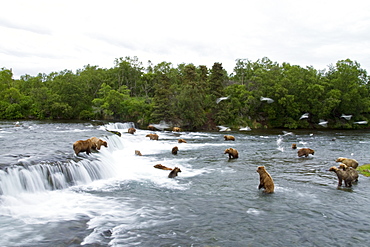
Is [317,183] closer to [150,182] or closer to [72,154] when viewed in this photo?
[150,182]

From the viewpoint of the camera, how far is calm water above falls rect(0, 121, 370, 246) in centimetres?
775

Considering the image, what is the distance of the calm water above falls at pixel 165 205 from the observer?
7746 mm

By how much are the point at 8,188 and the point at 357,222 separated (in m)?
11.5

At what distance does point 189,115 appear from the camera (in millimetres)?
43875

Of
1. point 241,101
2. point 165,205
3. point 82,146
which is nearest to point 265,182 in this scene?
point 165,205

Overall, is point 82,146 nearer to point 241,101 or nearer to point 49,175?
point 49,175

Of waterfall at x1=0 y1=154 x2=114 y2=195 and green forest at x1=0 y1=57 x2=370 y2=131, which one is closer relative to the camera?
waterfall at x1=0 y1=154 x2=114 y2=195

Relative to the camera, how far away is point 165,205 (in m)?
10.2

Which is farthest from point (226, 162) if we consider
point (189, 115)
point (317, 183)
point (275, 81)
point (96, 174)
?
point (275, 81)

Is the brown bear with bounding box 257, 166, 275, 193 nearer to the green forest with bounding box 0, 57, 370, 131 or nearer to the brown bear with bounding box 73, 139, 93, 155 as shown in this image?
the brown bear with bounding box 73, 139, 93, 155

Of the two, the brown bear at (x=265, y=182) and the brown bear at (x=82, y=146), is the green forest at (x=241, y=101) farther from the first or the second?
the brown bear at (x=265, y=182)

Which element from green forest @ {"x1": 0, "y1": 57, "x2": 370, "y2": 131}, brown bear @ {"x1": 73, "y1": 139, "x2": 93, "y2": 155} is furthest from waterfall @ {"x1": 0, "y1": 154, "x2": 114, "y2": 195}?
green forest @ {"x1": 0, "y1": 57, "x2": 370, "y2": 131}

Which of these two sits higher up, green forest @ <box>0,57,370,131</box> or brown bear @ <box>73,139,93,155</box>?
green forest @ <box>0,57,370,131</box>

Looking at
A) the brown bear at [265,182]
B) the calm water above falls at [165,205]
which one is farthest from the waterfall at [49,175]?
the brown bear at [265,182]
